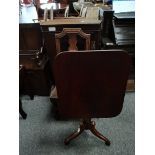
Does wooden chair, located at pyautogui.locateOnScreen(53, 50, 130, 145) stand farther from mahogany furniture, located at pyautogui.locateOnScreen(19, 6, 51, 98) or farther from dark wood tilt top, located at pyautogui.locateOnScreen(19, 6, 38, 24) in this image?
dark wood tilt top, located at pyautogui.locateOnScreen(19, 6, 38, 24)

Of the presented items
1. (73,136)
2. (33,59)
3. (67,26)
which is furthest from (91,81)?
(33,59)

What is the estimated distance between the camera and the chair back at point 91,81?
4.69 feet

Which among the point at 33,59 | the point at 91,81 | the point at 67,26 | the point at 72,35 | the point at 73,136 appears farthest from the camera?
the point at 33,59

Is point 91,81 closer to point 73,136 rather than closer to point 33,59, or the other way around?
point 73,136

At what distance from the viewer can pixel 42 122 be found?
234cm

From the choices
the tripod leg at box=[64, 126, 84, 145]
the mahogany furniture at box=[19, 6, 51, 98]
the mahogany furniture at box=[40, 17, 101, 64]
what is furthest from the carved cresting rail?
the tripod leg at box=[64, 126, 84, 145]

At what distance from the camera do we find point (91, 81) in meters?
1.53

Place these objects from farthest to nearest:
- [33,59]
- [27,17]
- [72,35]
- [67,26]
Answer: [27,17] → [33,59] → [67,26] → [72,35]

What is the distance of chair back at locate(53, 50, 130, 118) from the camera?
1429mm

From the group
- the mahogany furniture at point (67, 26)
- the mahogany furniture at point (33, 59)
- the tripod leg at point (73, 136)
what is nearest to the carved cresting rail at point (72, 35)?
the mahogany furniture at point (67, 26)

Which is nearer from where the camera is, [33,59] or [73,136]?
[73,136]

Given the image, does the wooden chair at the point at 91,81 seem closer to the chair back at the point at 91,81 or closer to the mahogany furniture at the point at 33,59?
the chair back at the point at 91,81

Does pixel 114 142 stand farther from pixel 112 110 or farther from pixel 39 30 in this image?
pixel 39 30
